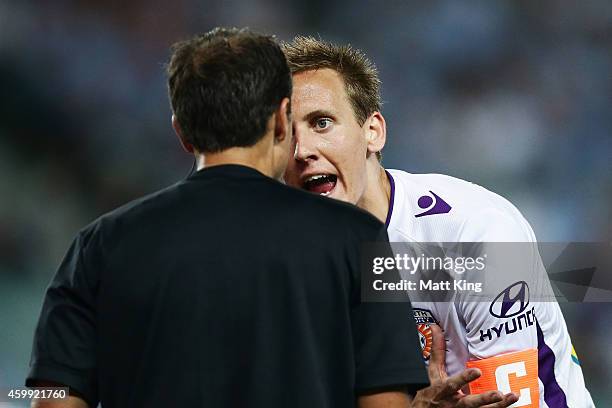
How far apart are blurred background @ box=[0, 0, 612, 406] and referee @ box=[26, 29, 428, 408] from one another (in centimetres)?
532

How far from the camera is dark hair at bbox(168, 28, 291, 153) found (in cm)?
185

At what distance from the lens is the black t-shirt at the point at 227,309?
5.64 ft

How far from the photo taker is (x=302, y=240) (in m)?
1.73

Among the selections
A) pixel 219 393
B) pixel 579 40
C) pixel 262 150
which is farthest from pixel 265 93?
pixel 579 40

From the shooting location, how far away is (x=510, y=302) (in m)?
3.09

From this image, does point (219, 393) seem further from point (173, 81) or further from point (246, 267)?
point (173, 81)

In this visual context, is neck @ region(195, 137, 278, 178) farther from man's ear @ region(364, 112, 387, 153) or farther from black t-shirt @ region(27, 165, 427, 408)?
man's ear @ region(364, 112, 387, 153)

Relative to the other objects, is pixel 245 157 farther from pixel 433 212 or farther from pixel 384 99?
pixel 384 99

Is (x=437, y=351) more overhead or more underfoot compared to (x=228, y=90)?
more underfoot

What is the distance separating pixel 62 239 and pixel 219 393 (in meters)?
5.60

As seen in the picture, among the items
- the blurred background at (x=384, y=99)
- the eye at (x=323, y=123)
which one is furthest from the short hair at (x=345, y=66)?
the blurred background at (x=384, y=99)

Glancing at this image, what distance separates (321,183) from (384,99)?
390 centimetres

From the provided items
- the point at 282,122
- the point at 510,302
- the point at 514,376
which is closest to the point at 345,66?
the point at 510,302

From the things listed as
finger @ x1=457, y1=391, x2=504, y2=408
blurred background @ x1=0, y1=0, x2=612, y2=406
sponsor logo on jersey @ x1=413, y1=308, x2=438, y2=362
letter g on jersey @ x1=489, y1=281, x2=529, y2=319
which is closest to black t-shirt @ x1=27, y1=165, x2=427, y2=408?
finger @ x1=457, y1=391, x2=504, y2=408
